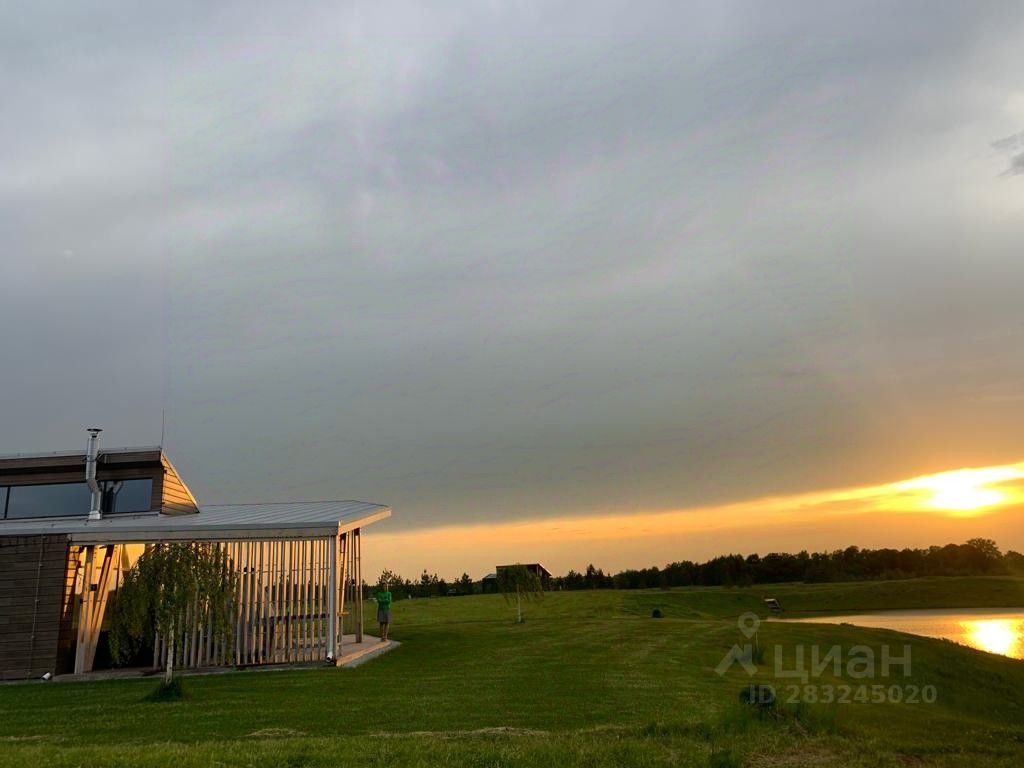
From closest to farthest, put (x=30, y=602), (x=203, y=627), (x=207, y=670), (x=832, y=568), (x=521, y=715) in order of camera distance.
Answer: (x=521, y=715), (x=203, y=627), (x=207, y=670), (x=30, y=602), (x=832, y=568)

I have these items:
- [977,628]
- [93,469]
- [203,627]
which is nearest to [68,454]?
[93,469]

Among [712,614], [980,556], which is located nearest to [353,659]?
[712,614]

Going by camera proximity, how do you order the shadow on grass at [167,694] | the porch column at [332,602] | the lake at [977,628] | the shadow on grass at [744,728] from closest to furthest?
the shadow on grass at [744,728] → the shadow on grass at [167,694] → the porch column at [332,602] → the lake at [977,628]

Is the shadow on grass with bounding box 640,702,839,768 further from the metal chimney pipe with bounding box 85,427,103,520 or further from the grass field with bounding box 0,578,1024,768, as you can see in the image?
the metal chimney pipe with bounding box 85,427,103,520

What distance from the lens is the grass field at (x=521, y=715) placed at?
28.5 feet

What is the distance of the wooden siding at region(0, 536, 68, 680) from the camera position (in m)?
17.6

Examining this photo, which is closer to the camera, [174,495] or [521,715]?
[521,715]

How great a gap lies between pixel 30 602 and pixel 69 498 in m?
5.53

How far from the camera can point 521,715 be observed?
11.1 meters

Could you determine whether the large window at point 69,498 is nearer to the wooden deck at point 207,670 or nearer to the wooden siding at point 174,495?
the wooden siding at point 174,495

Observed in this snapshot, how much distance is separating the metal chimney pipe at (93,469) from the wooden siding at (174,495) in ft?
5.20

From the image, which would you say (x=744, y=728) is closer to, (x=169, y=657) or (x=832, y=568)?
(x=169, y=657)

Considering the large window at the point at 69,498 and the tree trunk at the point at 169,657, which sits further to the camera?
the large window at the point at 69,498

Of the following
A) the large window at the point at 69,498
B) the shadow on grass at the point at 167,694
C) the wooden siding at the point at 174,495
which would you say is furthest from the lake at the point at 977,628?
the large window at the point at 69,498
